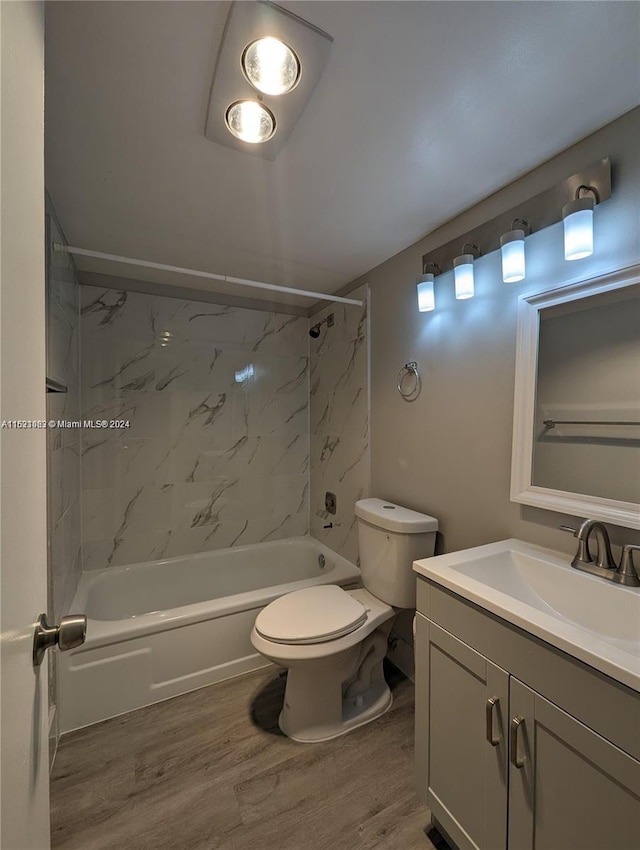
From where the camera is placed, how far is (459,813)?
1046mm

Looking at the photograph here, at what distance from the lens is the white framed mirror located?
41.9 inches

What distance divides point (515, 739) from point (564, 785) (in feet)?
0.35

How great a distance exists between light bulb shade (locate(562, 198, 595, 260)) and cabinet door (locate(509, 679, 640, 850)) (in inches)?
47.6

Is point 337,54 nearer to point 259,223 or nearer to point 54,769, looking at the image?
point 259,223

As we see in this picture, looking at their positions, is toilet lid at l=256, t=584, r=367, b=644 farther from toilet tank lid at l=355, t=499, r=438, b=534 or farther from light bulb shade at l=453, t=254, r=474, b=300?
light bulb shade at l=453, t=254, r=474, b=300

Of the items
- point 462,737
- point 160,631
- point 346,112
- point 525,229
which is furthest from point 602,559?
point 160,631

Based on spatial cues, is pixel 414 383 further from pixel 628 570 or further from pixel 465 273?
pixel 628 570

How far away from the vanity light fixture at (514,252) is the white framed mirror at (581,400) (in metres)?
0.10

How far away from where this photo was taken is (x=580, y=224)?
3.54 feet

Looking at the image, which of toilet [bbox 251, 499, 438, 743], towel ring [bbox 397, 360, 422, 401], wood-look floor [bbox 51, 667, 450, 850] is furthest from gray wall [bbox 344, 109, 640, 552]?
wood-look floor [bbox 51, 667, 450, 850]

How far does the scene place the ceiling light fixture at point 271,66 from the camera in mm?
876

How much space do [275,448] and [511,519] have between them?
1.85 metres

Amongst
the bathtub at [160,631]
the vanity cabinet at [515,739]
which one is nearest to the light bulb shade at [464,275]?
the vanity cabinet at [515,739]

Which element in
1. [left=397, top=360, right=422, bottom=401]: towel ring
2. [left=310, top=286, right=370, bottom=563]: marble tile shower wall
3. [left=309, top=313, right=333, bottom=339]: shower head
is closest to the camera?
[left=397, top=360, right=422, bottom=401]: towel ring
